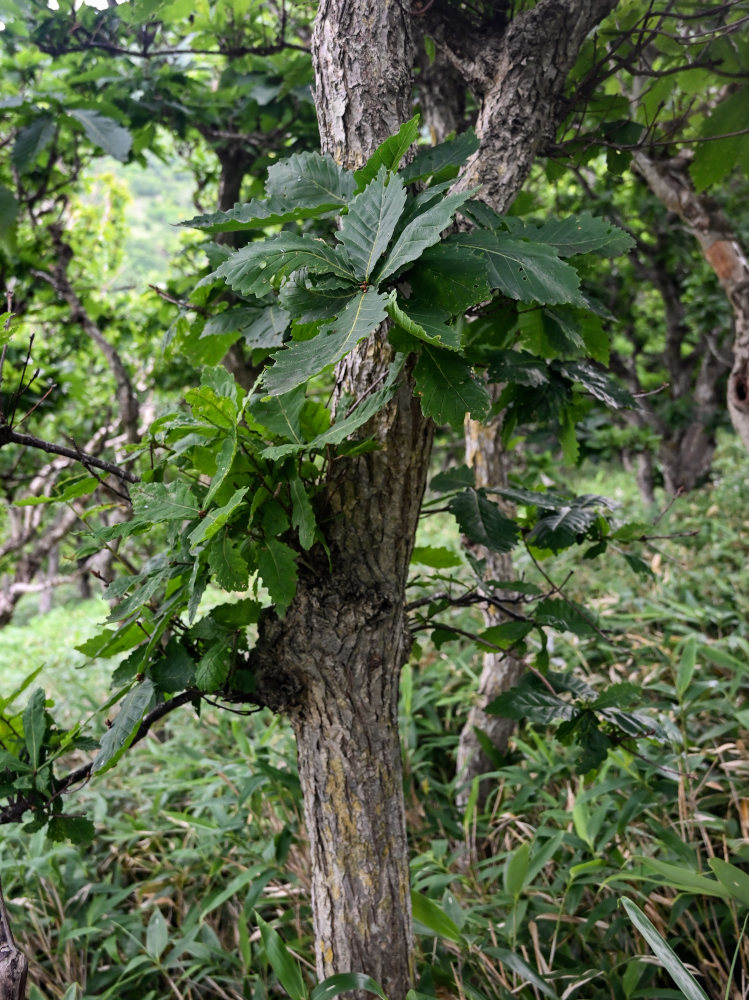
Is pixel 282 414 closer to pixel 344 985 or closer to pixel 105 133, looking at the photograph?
pixel 344 985

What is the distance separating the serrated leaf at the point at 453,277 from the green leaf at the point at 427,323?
4 cm

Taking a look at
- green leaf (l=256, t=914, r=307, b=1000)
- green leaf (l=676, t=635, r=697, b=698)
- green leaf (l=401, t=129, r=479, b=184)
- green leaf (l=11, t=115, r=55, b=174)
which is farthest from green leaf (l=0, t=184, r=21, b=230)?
green leaf (l=676, t=635, r=697, b=698)

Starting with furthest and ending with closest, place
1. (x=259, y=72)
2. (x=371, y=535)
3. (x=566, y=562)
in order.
Answer: (x=566, y=562) → (x=259, y=72) → (x=371, y=535)

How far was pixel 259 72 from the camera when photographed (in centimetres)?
228

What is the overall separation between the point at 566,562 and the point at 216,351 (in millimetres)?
3241

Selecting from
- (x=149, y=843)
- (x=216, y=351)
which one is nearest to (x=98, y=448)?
(x=149, y=843)

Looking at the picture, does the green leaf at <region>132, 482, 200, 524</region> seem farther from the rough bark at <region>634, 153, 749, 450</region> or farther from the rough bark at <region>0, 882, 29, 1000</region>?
the rough bark at <region>634, 153, 749, 450</region>

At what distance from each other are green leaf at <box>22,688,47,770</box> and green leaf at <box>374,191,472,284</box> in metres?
0.92

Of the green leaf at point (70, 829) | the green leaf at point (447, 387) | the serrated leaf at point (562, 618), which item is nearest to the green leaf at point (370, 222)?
the green leaf at point (447, 387)

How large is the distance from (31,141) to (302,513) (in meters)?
1.78

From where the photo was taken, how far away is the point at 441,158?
0.94m

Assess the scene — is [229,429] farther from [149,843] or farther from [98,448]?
[98,448]

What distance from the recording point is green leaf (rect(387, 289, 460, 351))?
72cm

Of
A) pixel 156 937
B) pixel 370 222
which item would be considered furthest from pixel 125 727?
pixel 156 937
